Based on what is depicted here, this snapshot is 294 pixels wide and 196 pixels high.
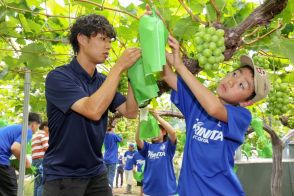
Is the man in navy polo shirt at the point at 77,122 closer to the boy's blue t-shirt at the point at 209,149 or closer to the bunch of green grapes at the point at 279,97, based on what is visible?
the boy's blue t-shirt at the point at 209,149

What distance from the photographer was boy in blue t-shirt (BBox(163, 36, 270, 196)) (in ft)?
6.68

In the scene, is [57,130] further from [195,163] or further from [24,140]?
→ [24,140]

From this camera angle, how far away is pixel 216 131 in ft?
6.77

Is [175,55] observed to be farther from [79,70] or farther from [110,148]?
[110,148]

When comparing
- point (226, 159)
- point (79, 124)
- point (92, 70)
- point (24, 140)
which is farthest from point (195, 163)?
point (24, 140)

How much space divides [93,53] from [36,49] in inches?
31.6

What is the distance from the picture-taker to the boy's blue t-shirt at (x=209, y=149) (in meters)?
2.04

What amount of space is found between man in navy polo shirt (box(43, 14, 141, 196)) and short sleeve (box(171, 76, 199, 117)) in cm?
32

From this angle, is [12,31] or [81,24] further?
[12,31]

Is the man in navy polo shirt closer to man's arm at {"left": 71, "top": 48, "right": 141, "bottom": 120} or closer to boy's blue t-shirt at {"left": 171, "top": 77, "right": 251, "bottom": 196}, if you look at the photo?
man's arm at {"left": 71, "top": 48, "right": 141, "bottom": 120}

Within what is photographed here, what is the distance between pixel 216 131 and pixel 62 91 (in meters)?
0.84

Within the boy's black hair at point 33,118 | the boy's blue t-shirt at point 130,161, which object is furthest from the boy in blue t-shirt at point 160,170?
the boy's blue t-shirt at point 130,161

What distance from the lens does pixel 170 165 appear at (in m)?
4.95

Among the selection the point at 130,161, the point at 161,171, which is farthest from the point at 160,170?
the point at 130,161
